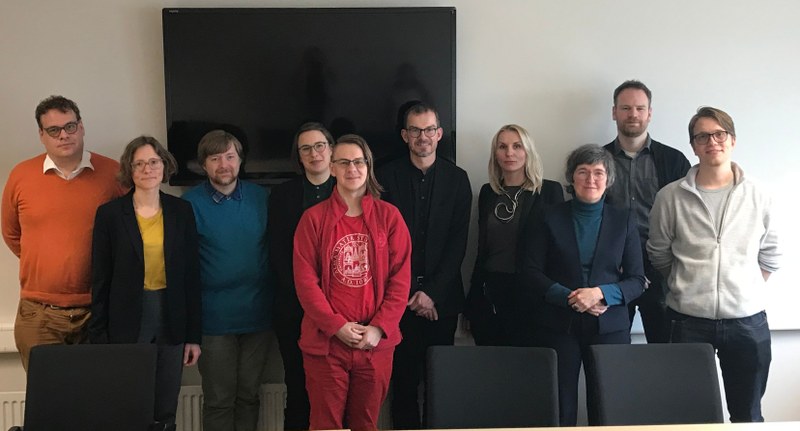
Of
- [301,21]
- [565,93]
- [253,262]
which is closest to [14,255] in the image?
[253,262]

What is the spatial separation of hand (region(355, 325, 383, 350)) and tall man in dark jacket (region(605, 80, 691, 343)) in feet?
4.37

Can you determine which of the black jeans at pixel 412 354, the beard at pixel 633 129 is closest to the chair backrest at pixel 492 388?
the black jeans at pixel 412 354

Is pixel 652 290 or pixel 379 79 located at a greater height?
pixel 379 79

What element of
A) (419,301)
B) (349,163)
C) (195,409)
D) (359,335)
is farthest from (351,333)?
(195,409)

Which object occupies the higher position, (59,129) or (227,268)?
(59,129)

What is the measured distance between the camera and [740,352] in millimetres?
2648

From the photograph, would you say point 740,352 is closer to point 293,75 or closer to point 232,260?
point 232,260

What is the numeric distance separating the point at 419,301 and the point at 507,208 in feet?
1.93

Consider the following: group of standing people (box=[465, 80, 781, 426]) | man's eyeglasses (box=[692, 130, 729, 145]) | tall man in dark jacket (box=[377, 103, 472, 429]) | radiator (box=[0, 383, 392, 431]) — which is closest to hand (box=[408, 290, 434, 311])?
tall man in dark jacket (box=[377, 103, 472, 429])

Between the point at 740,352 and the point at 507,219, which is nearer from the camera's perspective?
the point at 740,352

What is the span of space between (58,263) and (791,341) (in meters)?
3.67

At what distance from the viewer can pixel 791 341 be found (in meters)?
3.41

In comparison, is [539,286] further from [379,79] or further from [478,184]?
[379,79]

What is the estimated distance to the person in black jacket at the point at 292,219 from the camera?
2.74m
